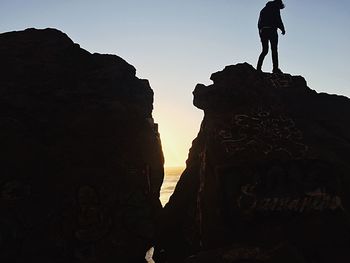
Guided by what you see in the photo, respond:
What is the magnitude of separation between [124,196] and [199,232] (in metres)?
2.93

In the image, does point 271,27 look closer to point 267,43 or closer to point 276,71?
point 267,43

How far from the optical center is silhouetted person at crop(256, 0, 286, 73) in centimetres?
1711

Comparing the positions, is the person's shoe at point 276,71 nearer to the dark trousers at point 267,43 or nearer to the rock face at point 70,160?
the dark trousers at point 267,43

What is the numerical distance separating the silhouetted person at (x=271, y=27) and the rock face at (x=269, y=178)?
79.8 inches

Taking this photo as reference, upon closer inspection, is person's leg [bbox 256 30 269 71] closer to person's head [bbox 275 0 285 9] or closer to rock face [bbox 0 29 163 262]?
person's head [bbox 275 0 285 9]

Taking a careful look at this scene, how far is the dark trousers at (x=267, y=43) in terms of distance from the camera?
1722 centimetres

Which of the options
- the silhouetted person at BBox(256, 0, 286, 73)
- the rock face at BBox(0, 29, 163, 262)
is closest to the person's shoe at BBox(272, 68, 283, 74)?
the silhouetted person at BBox(256, 0, 286, 73)

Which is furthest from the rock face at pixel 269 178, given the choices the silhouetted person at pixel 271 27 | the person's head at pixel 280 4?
the person's head at pixel 280 4

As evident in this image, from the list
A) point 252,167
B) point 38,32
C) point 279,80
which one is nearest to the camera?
point 252,167

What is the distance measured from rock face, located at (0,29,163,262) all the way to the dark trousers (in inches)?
219

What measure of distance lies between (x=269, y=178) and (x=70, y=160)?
22.3ft

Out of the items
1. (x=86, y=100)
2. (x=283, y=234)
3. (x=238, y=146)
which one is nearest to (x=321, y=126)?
(x=238, y=146)

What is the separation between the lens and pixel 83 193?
1404 centimetres

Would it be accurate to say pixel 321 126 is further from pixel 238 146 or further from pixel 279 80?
pixel 238 146
